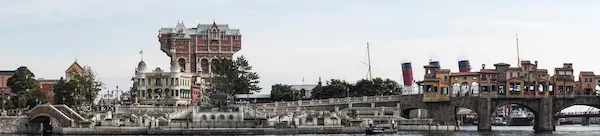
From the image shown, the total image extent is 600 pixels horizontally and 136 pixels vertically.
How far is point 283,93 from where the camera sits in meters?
188

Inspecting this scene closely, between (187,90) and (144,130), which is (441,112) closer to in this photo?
(144,130)

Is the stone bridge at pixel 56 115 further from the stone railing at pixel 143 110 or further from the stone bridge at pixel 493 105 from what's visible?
the stone bridge at pixel 493 105

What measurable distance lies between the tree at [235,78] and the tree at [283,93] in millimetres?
4515

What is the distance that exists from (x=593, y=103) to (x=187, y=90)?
81554 mm

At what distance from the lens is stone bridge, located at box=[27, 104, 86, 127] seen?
395 ft

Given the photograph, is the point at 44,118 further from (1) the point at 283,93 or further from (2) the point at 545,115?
(1) the point at 283,93

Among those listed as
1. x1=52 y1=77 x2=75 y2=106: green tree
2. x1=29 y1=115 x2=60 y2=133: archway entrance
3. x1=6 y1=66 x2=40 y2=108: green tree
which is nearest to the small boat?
x1=29 y1=115 x2=60 y2=133: archway entrance

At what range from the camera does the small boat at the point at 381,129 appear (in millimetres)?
115556

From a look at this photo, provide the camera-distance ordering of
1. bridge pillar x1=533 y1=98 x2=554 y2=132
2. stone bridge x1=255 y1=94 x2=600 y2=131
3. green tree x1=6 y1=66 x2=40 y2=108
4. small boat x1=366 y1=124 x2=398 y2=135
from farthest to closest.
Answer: green tree x1=6 y1=66 x2=40 y2=108 < stone bridge x1=255 y1=94 x2=600 y2=131 < bridge pillar x1=533 y1=98 x2=554 y2=132 < small boat x1=366 y1=124 x2=398 y2=135

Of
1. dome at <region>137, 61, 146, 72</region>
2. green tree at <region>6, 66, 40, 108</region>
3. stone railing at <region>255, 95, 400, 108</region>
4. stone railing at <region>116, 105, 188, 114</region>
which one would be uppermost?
dome at <region>137, 61, 146, 72</region>

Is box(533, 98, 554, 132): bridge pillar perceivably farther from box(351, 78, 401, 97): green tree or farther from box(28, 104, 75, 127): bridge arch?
box(28, 104, 75, 127): bridge arch

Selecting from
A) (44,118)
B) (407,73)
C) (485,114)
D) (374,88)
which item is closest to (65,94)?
(44,118)

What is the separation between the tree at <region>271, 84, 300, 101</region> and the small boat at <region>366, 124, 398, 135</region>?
210 ft

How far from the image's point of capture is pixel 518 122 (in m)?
199
